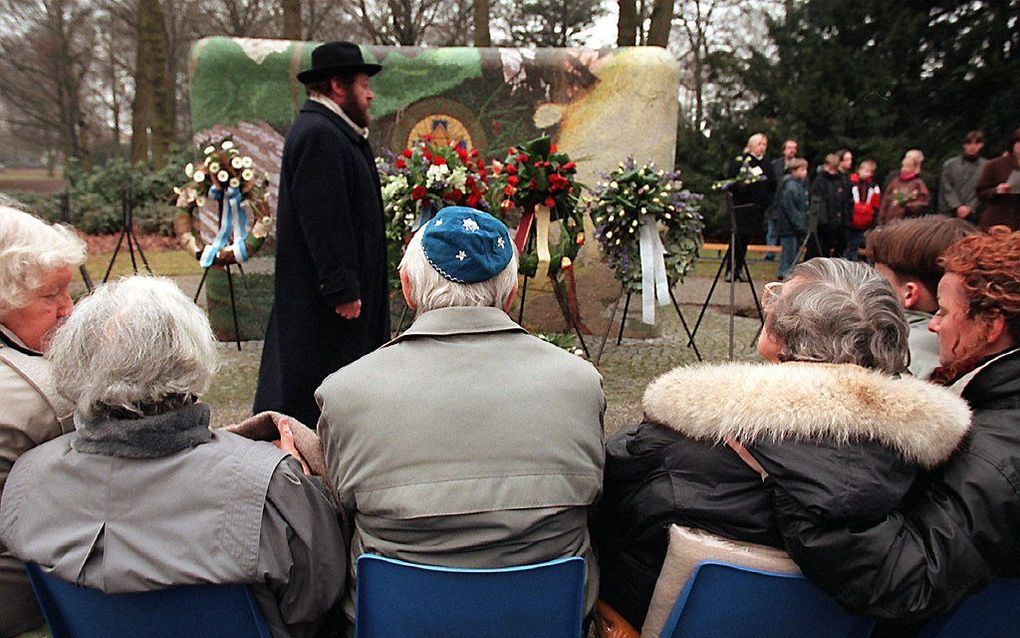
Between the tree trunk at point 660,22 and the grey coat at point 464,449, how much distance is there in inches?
405

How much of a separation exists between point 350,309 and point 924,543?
2.40 meters

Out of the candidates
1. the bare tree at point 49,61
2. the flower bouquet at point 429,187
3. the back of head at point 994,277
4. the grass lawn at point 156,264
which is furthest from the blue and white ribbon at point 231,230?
the bare tree at point 49,61

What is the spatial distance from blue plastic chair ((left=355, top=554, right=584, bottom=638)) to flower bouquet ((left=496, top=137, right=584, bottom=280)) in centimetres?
381

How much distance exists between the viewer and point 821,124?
506 inches

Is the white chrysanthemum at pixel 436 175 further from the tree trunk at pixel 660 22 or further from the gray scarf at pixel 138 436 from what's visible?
the tree trunk at pixel 660 22

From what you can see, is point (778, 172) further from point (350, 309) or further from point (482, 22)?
point (350, 309)

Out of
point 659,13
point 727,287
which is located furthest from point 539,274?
point 659,13

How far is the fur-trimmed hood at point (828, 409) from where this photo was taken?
1428 millimetres

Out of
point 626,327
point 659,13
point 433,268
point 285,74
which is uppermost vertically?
point 659,13

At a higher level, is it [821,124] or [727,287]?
[821,124]

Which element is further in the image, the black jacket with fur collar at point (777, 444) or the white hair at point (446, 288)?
the white hair at point (446, 288)

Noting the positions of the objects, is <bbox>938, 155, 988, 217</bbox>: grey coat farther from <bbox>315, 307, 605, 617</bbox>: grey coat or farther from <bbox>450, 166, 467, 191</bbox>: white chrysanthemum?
<bbox>315, 307, 605, 617</bbox>: grey coat

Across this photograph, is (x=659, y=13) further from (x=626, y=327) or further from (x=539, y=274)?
(x=539, y=274)

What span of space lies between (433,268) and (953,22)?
1408 cm
